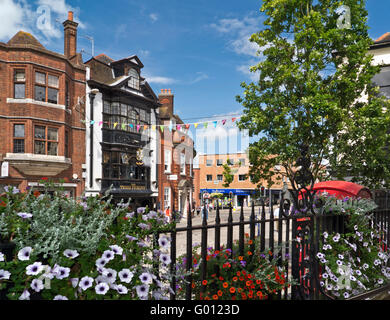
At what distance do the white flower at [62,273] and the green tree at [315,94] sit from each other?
7.96 meters

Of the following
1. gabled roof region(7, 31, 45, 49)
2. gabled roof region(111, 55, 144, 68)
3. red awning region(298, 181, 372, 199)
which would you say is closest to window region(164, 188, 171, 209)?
gabled roof region(111, 55, 144, 68)

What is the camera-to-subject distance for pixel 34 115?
17.4m

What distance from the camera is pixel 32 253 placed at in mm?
2049

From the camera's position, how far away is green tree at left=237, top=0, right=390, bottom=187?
29.4 feet

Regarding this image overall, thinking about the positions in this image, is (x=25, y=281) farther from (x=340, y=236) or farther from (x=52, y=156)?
(x=52, y=156)

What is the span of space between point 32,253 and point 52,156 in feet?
57.7

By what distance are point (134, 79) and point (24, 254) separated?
80.7ft

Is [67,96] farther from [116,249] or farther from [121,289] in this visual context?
[121,289]

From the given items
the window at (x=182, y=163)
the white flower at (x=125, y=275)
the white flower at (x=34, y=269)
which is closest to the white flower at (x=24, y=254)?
the white flower at (x=34, y=269)

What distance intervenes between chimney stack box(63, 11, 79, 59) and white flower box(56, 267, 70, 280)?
2159cm

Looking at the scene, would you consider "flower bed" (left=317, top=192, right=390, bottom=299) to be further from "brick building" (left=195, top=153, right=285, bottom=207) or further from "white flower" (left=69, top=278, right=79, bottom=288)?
"brick building" (left=195, top=153, right=285, bottom=207)

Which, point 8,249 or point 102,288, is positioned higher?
point 8,249

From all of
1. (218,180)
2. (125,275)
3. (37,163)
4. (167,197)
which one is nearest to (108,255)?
(125,275)

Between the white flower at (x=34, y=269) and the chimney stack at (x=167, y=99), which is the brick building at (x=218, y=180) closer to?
the chimney stack at (x=167, y=99)
